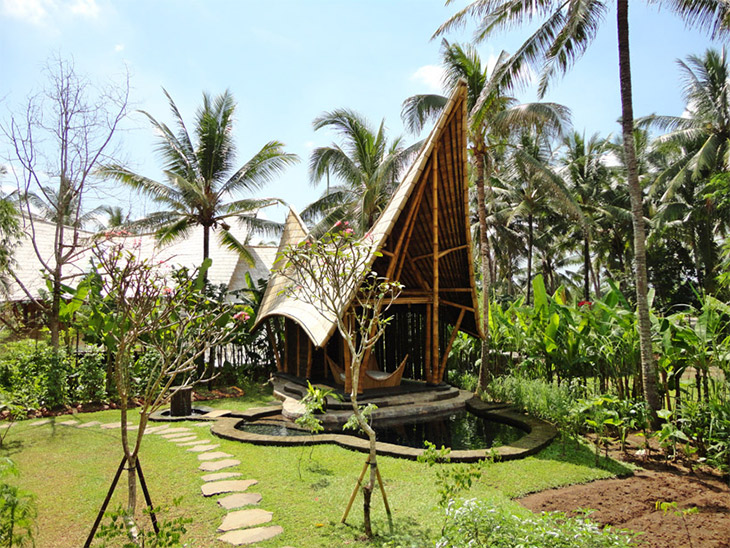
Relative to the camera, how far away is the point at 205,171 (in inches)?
519

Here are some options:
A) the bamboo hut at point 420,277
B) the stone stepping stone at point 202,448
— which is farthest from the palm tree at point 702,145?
the stone stepping stone at point 202,448

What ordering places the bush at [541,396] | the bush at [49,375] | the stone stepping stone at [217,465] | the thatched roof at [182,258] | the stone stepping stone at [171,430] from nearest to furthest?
the stone stepping stone at [217,465] → the bush at [541,396] → the stone stepping stone at [171,430] → the bush at [49,375] → the thatched roof at [182,258]

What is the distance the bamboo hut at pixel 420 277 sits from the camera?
8.02 meters

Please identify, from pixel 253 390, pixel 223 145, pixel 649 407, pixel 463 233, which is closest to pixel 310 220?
pixel 223 145

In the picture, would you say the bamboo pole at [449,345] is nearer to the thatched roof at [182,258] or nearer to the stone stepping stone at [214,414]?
the stone stepping stone at [214,414]

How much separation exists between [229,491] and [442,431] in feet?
12.1

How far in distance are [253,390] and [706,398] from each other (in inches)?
343

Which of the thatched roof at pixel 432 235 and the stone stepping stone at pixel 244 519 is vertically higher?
the thatched roof at pixel 432 235

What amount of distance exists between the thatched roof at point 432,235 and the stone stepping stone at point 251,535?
3835 mm

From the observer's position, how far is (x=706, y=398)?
5621mm

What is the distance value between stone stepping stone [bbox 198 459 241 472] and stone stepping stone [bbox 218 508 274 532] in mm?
1345

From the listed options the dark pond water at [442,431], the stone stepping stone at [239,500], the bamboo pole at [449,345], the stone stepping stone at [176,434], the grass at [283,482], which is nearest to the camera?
the grass at [283,482]

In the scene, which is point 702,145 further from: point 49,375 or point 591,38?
point 49,375

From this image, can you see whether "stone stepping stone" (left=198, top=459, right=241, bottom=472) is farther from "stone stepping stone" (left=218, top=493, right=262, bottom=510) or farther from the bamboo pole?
the bamboo pole
